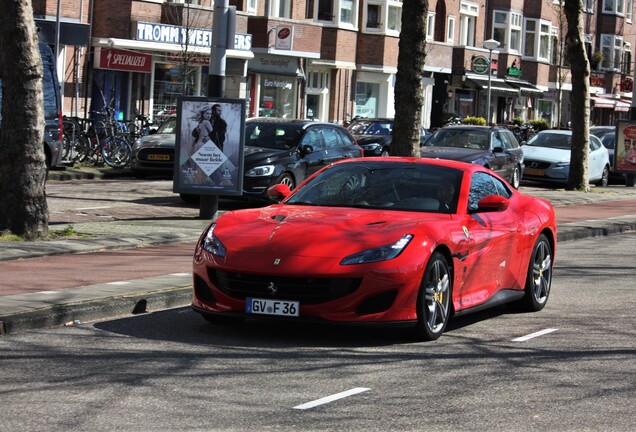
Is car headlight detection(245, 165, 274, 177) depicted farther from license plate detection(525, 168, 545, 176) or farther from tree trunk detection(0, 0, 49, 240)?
license plate detection(525, 168, 545, 176)

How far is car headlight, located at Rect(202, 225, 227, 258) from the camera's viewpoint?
975 centimetres

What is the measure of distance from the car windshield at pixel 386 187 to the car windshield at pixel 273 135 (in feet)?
39.5

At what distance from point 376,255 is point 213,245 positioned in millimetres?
1274

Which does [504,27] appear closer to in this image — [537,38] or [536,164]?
[537,38]

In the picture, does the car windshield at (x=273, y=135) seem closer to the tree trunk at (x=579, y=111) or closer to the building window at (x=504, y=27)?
the tree trunk at (x=579, y=111)

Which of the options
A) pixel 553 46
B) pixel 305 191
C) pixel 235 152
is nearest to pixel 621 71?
pixel 553 46

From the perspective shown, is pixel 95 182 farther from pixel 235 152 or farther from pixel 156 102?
pixel 156 102

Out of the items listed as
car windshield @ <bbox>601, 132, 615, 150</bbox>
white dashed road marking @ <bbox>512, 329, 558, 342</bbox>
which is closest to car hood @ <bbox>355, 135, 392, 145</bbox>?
car windshield @ <bbox>601, 132, 615, 150</bbox>

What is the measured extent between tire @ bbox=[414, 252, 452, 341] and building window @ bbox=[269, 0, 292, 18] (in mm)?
36779

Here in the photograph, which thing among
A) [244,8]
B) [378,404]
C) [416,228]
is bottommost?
[378,404]

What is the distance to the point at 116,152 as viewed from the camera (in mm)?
30422

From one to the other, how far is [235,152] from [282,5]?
95.0ft

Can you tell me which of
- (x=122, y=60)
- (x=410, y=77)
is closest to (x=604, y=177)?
(x=122, y=60)

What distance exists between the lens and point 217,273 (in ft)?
32.0
